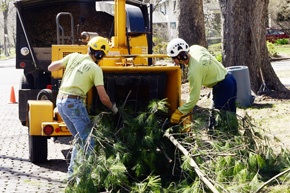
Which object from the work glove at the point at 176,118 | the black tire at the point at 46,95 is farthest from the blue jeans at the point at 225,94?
the black tire at the point at 46,95

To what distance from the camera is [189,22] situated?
16.6 meters

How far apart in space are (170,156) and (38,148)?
2.63 meters

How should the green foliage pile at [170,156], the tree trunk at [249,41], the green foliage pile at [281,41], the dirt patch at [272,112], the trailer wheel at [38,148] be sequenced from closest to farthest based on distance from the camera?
the green foliage pile at [170,156], the trailer wheel at [38,148], the dirt patch at [272,112], the tree trunk at [249,41], the green foliage pile at [281,41]

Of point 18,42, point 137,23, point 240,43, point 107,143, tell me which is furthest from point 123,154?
point 240,43

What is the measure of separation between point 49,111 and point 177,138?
96.6 inches

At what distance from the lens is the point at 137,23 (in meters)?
9.93

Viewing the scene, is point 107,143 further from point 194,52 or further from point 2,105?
point 2,105

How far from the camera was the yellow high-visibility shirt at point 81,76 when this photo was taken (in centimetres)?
634

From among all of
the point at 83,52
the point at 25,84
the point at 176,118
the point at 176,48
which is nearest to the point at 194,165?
the point at 176,118

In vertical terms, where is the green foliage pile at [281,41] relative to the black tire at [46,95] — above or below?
above

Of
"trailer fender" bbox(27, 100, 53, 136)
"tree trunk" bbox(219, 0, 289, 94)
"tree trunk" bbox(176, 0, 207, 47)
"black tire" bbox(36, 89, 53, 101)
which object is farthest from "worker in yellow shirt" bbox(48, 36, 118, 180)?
"tree trunk" bbox(176, 0, 207, 47)

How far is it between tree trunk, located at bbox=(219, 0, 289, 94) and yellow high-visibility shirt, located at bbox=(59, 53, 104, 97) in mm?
6319

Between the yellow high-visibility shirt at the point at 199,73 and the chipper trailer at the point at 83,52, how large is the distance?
482 millimetres

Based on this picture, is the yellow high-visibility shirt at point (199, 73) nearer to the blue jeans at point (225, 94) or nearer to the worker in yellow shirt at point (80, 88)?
the blue jeans at point (225, 94)
